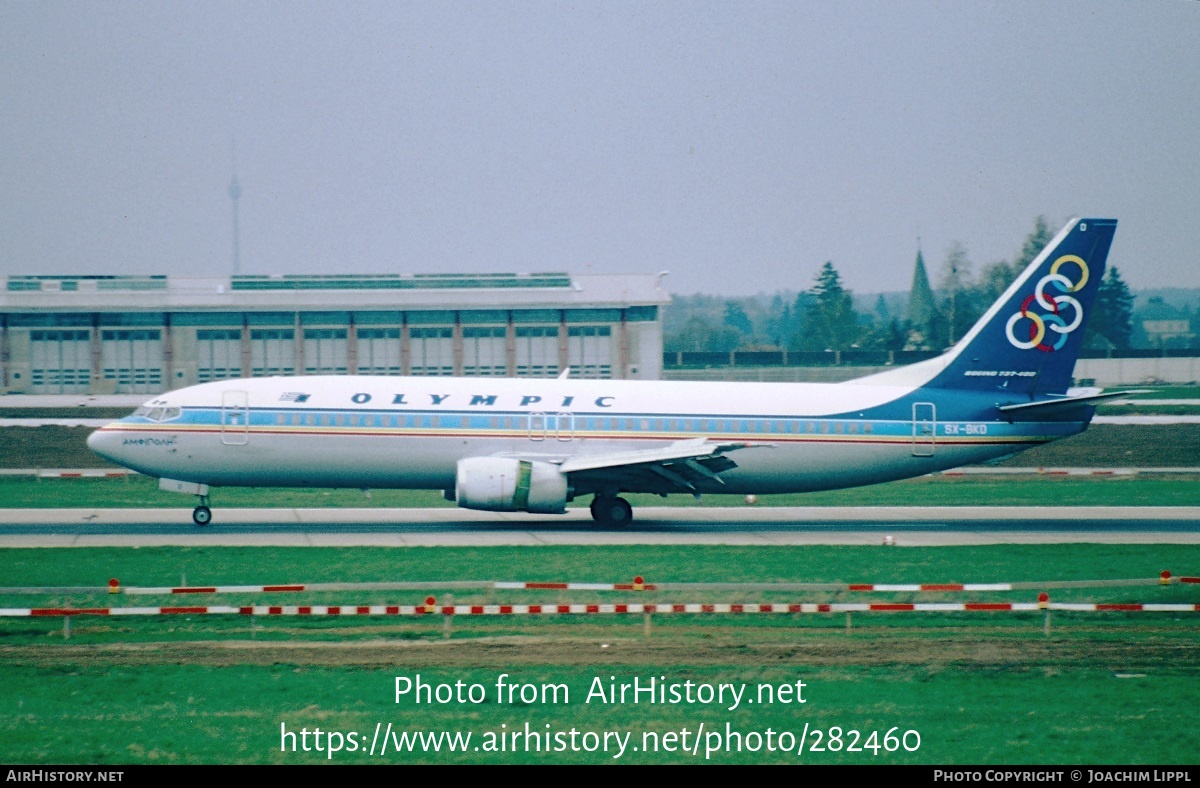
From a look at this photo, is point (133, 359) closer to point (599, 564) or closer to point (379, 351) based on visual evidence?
point (379, 351)

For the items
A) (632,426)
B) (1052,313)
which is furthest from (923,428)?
(632,426)

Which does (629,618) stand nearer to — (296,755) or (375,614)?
(375,614)

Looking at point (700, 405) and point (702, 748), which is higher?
point (700, 405)

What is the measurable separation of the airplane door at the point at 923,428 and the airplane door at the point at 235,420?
1809 centimetres

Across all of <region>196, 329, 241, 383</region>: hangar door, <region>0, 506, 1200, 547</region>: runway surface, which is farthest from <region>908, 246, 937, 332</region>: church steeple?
<region>0, 506, 1200, 547</region>: runway surface

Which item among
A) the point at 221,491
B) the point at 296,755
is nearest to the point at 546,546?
the point at 296,755

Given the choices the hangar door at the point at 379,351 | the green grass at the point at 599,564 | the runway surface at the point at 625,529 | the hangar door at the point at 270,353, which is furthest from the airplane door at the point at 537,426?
the hangar door at the point at 270,353

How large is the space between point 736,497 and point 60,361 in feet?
143

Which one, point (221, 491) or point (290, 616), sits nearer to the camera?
point (290, 616)

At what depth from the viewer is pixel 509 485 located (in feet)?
103

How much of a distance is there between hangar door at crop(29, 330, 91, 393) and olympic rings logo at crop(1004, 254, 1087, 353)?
52.3 meters

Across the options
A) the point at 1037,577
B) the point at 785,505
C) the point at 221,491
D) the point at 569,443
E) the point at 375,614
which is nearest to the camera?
the point at 375,614

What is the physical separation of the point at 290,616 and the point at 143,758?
6679mm

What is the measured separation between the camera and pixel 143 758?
13.0 m
